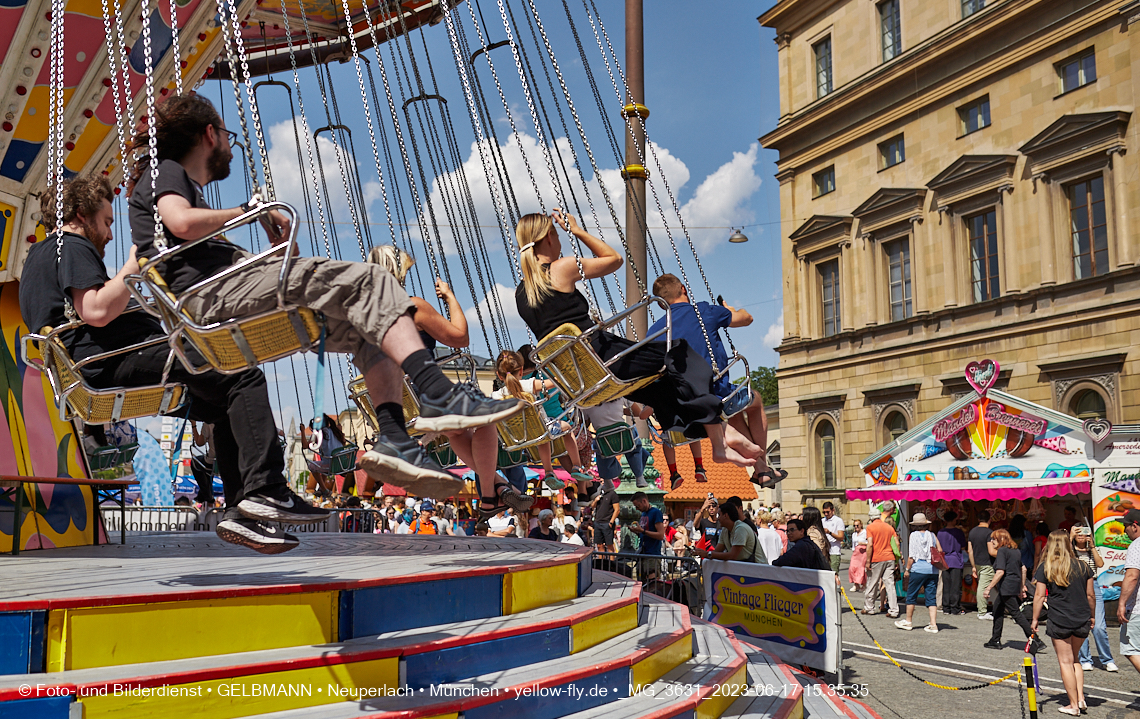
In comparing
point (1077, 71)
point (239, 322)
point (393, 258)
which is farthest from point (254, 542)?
point (1077, 71)

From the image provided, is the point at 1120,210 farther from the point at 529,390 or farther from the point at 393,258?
the point at 393,258

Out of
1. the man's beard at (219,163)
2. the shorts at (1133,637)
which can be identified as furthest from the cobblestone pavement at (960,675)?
the man's beard at (219,163)

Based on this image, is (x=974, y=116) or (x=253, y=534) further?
(x=974, y=116)

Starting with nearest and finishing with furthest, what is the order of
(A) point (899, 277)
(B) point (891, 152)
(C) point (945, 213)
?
(C) point (945, 213), (A) point (899, 277), (B) point (891, 152)

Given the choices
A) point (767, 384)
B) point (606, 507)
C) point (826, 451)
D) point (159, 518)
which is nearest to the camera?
point (159, 518)

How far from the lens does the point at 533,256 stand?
6059 mm

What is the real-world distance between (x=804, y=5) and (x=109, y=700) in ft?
109

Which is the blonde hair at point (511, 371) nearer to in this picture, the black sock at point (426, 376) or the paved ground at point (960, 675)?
the paved ground at point (960, 675)

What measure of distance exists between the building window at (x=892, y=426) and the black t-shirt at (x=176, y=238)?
2623 centimetres

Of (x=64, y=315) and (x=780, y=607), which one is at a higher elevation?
(x=64, y=315)

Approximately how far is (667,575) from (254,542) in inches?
295

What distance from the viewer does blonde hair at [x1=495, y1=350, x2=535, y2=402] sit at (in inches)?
319

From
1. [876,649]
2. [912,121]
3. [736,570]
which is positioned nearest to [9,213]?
[736,570]

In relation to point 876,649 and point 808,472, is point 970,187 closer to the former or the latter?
point 808,472
